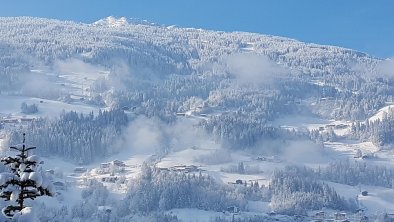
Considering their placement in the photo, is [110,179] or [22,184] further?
[110,179]

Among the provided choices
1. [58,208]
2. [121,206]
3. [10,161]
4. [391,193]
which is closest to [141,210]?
[121,206]

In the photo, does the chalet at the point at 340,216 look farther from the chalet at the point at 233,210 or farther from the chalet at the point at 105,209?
the chalet at the point at 105,209

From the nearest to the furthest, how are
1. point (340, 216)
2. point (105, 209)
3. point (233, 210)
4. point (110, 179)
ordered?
point (105, 209)
point (233, 210)
point (340, 216)
point (110, 179)

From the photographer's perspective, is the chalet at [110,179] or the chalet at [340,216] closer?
the chalet at [340,216]

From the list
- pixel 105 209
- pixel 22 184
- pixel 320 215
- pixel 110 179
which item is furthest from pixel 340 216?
pixel 22 184

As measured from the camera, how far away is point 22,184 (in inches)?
624

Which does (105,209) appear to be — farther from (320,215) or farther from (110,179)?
(320,215)

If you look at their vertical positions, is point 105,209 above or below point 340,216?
above

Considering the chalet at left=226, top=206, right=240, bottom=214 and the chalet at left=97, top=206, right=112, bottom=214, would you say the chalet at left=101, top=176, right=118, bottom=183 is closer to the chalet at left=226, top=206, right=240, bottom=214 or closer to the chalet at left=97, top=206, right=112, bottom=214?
the chalet at left=97, top=206, right=112, bottom=214

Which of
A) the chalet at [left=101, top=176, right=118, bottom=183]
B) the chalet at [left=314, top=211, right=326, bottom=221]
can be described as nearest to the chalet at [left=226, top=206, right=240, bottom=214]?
the chalet at [left=314, top=211, right=326, bottom=221]

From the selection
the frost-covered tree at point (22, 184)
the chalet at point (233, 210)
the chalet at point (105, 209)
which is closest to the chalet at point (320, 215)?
the chalet at point (233, 210)

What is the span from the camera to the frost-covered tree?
15462mm

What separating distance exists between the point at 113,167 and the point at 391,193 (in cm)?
7112

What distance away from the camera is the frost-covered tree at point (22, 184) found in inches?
609
